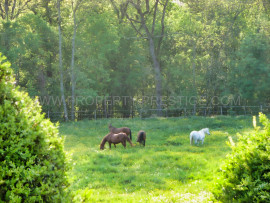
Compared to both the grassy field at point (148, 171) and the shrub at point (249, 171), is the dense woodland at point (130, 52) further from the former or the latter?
the shrub at point (249, 171)

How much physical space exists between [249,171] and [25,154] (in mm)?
3112

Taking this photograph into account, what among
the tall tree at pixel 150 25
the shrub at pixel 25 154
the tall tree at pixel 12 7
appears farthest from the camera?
the tall tree at pixel 150 25

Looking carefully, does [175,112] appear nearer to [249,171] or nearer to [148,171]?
[148,171]

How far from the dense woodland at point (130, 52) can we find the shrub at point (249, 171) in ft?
94.7

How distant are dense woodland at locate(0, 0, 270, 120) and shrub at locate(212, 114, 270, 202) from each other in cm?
2885

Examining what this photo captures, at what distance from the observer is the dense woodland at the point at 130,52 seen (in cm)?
3403

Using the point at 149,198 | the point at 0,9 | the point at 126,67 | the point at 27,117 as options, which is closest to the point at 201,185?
the point at 149,198

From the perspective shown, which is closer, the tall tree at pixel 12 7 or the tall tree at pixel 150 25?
the tall tree at pixel 12 7

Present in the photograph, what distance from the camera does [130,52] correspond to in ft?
135

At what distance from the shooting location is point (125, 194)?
8.74 meters

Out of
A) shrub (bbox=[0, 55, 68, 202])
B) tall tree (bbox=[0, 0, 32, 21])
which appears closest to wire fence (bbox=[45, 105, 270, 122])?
tall tree (bbox=[0, 0, 32, 21])

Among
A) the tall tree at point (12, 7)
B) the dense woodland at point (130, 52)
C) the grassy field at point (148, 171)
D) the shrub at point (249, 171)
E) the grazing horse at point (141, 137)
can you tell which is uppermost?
the tall tree at point (12, 7)

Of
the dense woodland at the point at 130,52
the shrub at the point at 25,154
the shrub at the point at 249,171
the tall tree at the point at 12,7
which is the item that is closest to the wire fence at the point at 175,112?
the dense woodland at the point at 130,52

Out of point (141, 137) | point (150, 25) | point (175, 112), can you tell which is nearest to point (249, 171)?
point (141, 137)
